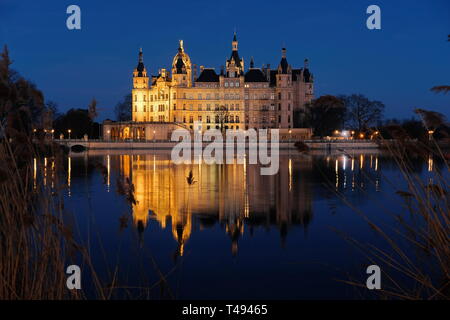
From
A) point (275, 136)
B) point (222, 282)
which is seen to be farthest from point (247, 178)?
point (275, 136)

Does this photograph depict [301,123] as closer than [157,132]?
No

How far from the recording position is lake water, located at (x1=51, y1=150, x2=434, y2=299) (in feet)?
20.7

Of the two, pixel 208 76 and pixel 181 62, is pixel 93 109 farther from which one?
pixel 208 76

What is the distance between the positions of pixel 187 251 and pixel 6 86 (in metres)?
5.41

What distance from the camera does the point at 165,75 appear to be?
84.9 m

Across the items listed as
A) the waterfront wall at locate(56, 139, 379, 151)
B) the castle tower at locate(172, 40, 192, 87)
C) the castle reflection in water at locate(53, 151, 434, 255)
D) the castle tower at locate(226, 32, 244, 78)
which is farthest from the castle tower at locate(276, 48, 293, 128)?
the castle reflection in water at locate(53, 151, 434, 255)

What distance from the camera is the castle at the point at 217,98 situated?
80250mm

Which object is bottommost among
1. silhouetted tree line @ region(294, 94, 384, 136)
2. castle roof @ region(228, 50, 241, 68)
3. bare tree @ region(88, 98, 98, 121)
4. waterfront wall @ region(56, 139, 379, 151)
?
waterfront wall @ region(56, 139, 379, 151)

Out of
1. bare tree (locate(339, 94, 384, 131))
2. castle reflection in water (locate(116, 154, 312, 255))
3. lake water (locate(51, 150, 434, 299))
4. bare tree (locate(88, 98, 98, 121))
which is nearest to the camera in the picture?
bare tree (locate(88, 98, 98, 121))

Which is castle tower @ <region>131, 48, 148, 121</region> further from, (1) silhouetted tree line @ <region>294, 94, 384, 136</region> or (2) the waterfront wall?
(1) silhouetted tree line @ <region>294, 94, 384, 136</region>

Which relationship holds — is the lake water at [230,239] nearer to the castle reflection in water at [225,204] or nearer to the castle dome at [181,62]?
the castle reflection in water at [225,204]

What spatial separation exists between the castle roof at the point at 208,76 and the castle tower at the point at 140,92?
351 inches
